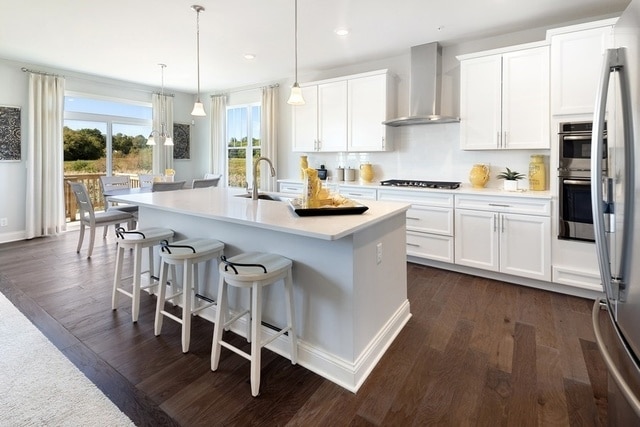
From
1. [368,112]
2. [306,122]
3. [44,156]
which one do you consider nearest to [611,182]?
[368,112]

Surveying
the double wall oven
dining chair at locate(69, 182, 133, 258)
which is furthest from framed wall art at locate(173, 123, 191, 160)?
the double wall oven

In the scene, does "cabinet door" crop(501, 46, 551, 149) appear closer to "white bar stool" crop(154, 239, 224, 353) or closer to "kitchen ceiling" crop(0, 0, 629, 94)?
"kitchen ceiling" crop(0, 0, 629, 94)

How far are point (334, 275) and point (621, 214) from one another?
4.26 feet

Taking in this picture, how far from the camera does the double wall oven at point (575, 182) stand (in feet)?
9.86

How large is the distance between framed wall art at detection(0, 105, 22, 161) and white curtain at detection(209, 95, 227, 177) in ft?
9.90

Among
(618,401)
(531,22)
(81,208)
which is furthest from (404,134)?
(81,208)

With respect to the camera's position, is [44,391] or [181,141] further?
[181,141]

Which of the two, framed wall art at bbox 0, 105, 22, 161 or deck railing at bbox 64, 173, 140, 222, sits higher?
framed wall art at bbox 0, 105, 22, 161

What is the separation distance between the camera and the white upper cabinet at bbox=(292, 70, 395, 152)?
14.9 ft

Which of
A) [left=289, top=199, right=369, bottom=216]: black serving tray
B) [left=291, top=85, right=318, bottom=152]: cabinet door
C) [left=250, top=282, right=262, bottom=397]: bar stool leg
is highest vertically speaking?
[left=291, top=85, right=318, bottom=152]: cabinet door

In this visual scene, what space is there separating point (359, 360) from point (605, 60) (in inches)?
68.7

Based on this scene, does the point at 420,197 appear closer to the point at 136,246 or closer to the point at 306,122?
the point at 306,122

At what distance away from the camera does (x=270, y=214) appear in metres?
2.21

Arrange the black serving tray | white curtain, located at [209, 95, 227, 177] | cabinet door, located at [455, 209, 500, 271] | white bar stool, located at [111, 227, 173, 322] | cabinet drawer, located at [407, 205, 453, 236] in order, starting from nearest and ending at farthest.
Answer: the black serving tray, white bar stool, located at [111, 227, 173, 322], cabinet door, located at [455, 209, 500, 271], cabinet drawer, located at [407, 205, 453, 236], white curtain, located at [209, 95, 227, 177]
